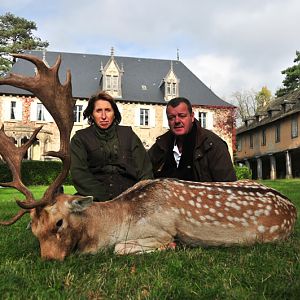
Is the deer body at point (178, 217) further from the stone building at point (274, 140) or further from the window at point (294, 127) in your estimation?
the window at point (294, 127)

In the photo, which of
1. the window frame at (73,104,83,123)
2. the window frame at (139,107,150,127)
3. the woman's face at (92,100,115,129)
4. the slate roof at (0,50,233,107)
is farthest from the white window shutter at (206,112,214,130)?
the woman's face at (92,100,115,129)

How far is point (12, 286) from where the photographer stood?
3148 mm

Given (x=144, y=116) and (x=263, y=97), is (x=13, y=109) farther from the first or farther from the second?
(x=263, y=97)

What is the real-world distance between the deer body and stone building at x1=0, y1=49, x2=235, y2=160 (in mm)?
30570

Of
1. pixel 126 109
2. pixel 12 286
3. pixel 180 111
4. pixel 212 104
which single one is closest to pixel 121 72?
pixel 126 109

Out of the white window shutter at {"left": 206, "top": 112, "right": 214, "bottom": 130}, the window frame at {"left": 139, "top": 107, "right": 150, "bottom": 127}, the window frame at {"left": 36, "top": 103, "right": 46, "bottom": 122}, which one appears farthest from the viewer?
the white window shutter at {"left": 206, "top": 112, "right": 214, "bottom": 130}

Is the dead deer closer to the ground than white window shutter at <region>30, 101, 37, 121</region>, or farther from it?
closer to the ground

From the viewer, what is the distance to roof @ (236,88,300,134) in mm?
37594

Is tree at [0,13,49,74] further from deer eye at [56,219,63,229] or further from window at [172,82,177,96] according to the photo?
deer eye at [56,219,63,229]

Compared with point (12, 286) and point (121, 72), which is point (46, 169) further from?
point (12, 286)

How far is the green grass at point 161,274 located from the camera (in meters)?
2.96

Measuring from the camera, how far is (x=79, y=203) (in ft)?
14.1

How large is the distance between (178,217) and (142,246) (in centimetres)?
54

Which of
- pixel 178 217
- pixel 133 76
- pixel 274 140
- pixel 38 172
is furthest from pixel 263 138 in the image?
pixel 178 217
